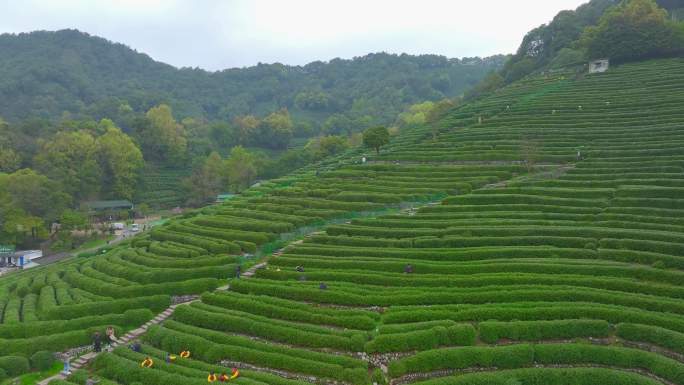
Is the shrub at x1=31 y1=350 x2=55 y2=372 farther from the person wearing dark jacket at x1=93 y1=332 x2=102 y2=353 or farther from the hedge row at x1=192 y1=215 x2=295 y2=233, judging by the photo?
the hedge row at x1=192 y1=215 x2=295 y2=233

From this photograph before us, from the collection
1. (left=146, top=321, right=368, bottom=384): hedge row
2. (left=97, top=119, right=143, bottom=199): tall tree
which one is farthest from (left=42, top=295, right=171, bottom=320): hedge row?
(left=97, top=119, right=143, bottom=199): tall tree

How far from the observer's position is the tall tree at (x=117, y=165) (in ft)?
261

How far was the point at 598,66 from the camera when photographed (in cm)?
7444

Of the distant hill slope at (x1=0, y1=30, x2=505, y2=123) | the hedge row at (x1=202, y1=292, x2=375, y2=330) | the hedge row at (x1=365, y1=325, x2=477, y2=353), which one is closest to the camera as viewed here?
the hedge row at (x1=365, y1=325, x2=477, y2=353)

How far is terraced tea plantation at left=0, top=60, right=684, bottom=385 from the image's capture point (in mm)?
19188

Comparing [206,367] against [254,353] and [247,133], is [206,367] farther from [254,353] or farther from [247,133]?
[247,133]

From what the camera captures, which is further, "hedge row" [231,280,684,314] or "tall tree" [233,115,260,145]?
"tall tree" [233,115,260,145]

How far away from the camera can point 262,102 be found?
18488cm

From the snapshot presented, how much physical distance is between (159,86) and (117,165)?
11088 centimetres

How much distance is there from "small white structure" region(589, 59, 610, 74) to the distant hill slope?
266 ft

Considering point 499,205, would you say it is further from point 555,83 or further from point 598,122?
point 555,83

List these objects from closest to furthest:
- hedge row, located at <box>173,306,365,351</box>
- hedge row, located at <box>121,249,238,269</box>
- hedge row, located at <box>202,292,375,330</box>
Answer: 1. hedge row, located at <box>173,306,365,351</box>
2. hedge row, located at <box>202,292,375,330</box>
3. hedge row, located at <box>121,249,238,269</box>

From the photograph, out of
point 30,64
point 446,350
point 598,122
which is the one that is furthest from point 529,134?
point 30,64

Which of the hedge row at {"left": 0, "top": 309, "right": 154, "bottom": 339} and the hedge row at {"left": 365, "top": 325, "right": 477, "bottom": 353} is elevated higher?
the hedge row at {"left": 365, "top": 325, "right": 477, "bottom": 353}
